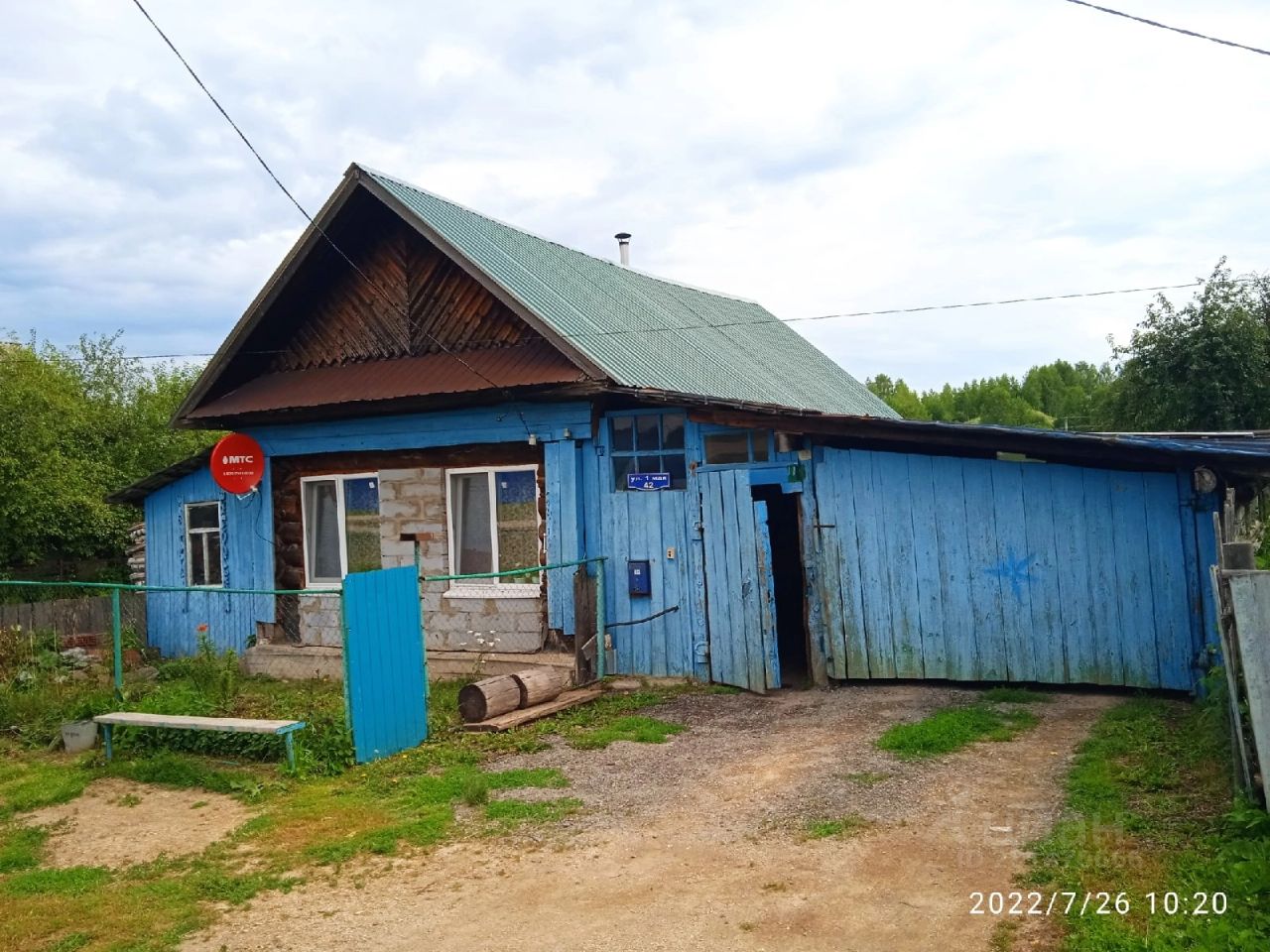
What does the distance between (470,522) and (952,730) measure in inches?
252

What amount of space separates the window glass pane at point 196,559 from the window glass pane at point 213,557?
0.11 m

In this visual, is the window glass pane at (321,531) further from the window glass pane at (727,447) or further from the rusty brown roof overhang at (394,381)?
the window glass pane at (727,447)

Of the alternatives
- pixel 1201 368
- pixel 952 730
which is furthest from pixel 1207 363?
pixel 952 730

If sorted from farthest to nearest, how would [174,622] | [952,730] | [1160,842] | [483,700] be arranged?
[174,622], [483,700], [952,730], [1160,842]

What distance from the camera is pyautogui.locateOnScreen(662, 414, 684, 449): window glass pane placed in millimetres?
11375

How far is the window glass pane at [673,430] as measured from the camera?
11375 millimetres

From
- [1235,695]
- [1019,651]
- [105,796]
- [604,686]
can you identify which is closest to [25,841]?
[105,796]

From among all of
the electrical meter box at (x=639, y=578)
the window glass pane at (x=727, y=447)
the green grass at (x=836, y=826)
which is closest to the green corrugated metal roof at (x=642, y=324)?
the window glass pane at (x=727, y=447)

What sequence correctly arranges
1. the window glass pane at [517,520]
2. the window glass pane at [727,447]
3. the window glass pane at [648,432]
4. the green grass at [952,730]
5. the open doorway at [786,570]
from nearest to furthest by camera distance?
the green grass at [952,730] → the window glass pane at [727,447] → the window glass pane at [648,432] → the window glass pane at [517,520] → the open doorway at [786,570]

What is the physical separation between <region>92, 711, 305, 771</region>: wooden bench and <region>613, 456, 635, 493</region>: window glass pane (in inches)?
177

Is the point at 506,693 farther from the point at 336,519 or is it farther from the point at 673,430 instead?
the point at 336,519

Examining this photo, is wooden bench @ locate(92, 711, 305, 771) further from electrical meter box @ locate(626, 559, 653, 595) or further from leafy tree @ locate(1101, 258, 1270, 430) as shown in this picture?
leafy tree @ locate(1101, 258, 1270, 430)

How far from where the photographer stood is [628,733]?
9.06 metres

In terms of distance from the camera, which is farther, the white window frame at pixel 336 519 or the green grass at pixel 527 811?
the white window frame at pixel 336 519
